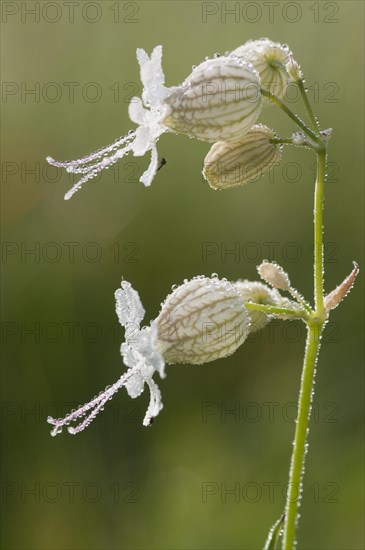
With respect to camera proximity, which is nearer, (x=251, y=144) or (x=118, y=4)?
(x=251, y=144)

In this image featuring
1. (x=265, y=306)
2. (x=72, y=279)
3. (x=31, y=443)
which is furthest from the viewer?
(x=72, y=279)

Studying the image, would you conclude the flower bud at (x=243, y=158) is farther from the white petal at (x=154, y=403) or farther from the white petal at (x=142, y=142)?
the white petal at (x=154, y=403)

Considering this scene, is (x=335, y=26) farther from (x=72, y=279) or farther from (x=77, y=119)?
(x=72, y=279)

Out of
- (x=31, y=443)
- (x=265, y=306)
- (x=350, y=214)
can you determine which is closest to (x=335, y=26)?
(x=350, y=214)

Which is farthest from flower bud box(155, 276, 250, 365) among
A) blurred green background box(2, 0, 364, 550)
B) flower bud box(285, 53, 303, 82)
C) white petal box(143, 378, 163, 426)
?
blurred green background box(2, 0, 364, 550)

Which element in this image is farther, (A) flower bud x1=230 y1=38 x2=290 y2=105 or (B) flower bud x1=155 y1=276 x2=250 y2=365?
(A) flower bud x1=230 y1=38 x2=290 y2=105

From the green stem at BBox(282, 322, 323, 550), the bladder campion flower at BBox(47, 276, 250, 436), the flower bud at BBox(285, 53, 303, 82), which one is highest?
the flower bud at BBox(285, 53, 303, 82)

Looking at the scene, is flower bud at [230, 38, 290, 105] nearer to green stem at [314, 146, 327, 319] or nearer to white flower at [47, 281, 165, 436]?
green stem at [314, 146, 327, 319]
